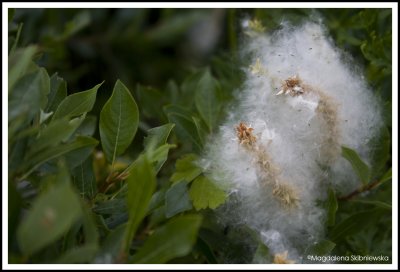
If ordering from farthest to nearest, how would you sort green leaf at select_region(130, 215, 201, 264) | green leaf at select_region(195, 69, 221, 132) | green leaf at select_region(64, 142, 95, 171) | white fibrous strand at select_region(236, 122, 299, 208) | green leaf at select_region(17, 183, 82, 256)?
green leaf at select_region(195, 69, 221, 132) → white fibrous strand at select_region(236, 122, 299, 208) → green leaf at select_region(64, 142, 95, 171) → green leaf at select_region(130, 215, 201, 264) → green leaf at select_region(17, 183, 82, 256)

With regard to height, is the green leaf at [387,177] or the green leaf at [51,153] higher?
the green leaf at [51,153]

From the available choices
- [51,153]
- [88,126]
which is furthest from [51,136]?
[88,126]

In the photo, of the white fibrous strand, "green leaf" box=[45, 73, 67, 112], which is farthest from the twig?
"green leaf" box=[45, 73, 67, 112]

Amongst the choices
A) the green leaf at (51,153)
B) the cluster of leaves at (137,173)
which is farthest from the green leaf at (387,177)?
the green leaf at (51,153)

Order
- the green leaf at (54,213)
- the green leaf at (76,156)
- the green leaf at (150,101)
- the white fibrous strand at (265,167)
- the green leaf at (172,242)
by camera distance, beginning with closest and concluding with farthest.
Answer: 1. the green leaf at (54,213)
2. the green leaf at (172,242)
3. the green leaf at (76,156)
4. the white fibrous strand at (265,167)
5. the green leaf at (150,101)

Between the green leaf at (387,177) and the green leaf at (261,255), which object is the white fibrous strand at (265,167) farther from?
the green leaf at (387,177)

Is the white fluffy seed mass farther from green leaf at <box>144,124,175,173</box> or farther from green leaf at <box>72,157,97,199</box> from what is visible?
green leaf at <box>72,157,97,199</box>

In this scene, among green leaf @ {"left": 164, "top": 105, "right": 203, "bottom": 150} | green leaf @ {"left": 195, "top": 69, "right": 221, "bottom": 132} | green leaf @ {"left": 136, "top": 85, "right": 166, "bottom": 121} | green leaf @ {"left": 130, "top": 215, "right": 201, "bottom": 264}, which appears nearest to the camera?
green leaf @ {"left": 130, "top": 215, "right": 201, "bottom": 264}
